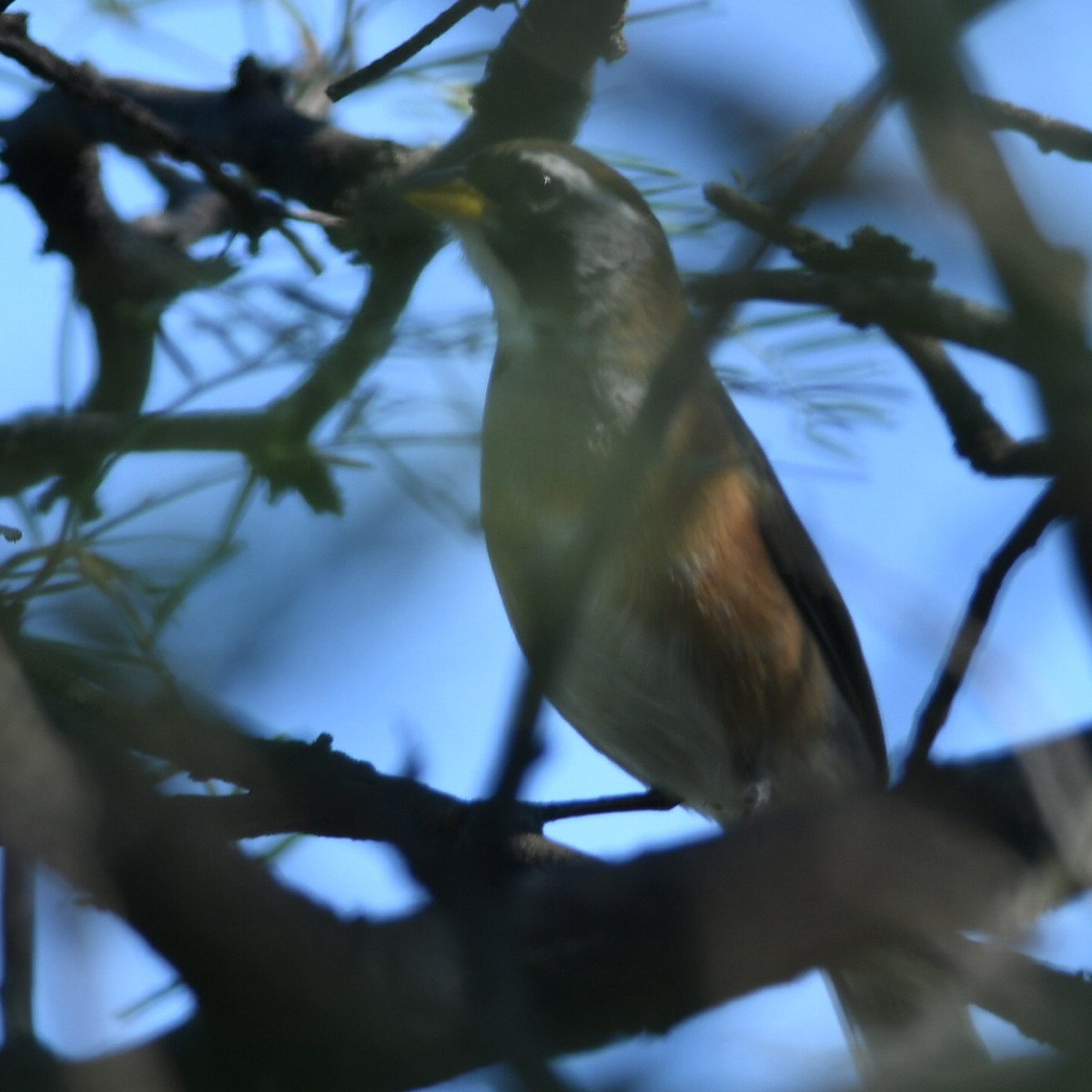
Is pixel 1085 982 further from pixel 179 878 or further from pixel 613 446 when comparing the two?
pixel 613 446

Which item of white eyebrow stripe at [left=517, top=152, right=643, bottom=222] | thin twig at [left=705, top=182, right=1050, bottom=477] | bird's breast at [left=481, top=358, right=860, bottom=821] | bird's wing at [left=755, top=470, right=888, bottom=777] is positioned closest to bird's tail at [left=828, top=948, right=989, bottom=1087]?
bird's breast at [left=481, top=358, right=860, bottom=821]

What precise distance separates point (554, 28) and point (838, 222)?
1948 mm

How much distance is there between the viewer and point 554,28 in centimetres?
383

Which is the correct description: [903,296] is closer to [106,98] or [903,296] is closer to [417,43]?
[417,43]

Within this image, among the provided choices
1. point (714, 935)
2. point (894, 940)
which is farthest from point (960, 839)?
point (714, 935)

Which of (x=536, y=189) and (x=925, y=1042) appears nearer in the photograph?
(x=925, y=1042)

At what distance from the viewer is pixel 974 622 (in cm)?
230

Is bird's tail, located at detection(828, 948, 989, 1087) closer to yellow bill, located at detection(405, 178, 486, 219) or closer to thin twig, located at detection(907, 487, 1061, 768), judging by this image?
thin twig, located at detection(907, 487, 1061, 768)

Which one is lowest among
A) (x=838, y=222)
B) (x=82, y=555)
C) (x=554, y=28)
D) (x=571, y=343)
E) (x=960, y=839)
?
(x=960, y=839)

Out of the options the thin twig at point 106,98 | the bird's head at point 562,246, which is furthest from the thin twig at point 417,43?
the bird's head at point 562,246

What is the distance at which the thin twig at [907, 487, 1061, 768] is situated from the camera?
6.89 feet

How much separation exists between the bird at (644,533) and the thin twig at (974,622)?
1.29 meters

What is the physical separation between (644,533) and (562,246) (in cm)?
115

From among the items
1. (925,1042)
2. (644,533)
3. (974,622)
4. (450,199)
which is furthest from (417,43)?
(925,1042)
